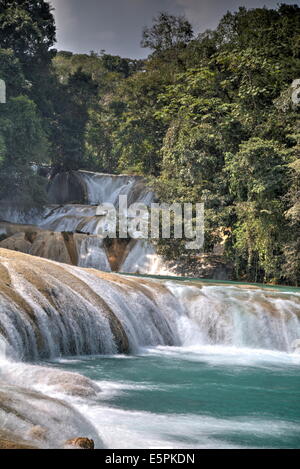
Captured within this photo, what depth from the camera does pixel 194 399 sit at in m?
6.01

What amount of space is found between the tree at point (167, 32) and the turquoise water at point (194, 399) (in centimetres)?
2795

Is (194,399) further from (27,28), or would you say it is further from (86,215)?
(27,28)

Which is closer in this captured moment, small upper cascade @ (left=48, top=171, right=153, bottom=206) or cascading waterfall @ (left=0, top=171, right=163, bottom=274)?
cascading waterfall @ (left=0, top=171, right=163, bottom=274)

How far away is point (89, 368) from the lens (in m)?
6.88

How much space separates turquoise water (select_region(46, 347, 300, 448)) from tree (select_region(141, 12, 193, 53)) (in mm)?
27954

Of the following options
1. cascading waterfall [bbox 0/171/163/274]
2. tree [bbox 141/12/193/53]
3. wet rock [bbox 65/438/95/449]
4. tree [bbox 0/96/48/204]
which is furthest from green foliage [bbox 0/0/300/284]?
wet rock [bbox 65/438/95/449]

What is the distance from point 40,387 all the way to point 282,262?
14016mm

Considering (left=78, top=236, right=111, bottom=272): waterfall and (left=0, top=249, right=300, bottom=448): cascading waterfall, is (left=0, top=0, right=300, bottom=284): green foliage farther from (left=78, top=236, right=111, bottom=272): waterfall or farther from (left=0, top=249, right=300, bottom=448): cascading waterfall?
(left=0, top=249, right=300, bottom=448): cascading waterfall

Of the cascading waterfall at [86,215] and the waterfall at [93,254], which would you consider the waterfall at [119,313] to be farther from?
the cascading waterfall at [86,215]

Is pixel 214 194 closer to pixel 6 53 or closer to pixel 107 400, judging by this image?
pixel 6 53

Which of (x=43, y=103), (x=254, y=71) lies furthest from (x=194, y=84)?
(x=43, y=103)

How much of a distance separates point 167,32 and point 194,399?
103 ft

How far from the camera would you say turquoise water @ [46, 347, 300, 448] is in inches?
178

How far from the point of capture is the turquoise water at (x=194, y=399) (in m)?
4.53
